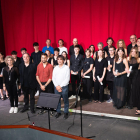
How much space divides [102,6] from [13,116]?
4136 millimetres

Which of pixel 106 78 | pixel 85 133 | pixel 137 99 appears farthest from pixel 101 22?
pixel 85 133

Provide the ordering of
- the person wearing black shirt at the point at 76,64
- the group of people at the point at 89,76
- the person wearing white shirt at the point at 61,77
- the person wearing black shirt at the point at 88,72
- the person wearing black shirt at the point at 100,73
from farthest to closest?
the person wearing black shirt at the point at 76,64, the person wearing black shirt at the point at 88,72, the person wearing black shirt at the point at 100,73, the group of people at the point at 89,76, the person wearing white shirt at the point at 61,77

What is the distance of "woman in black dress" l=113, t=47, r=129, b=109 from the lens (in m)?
3.66

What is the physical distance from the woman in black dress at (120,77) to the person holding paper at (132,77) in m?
0.12

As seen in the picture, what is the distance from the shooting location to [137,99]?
371 centimetres

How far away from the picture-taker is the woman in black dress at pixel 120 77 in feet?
12.0

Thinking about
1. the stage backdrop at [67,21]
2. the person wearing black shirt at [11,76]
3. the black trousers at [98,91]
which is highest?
the stage backdrop at [67,21]

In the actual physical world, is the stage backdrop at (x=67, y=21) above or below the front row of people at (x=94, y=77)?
above

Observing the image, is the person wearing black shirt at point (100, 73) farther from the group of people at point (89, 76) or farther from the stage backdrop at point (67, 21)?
the stage backdrop at point (67, 21)

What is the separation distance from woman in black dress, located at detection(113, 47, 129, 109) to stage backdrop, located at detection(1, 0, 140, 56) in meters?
1.51

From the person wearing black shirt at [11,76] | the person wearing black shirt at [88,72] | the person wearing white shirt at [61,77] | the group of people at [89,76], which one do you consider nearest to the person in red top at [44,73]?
the group of people at [89,76]

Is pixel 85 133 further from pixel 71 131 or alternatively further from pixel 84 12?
pixel 84 12

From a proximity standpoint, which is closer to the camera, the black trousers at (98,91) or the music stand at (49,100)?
the music stand at (49,100)

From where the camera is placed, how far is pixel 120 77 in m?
3.72
